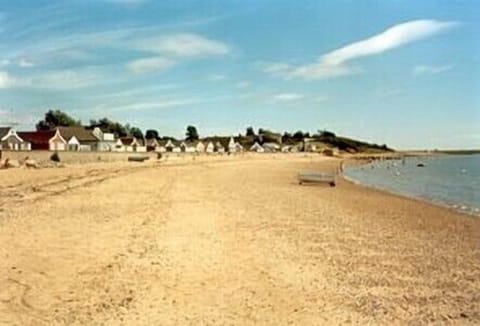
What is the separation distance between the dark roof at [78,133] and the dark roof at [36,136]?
11.7 ft

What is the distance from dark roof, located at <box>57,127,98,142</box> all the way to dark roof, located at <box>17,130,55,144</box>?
3.57m

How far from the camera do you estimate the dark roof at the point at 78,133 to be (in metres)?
95.6

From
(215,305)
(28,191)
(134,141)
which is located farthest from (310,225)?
(134,141)

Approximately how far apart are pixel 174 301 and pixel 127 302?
0.65m

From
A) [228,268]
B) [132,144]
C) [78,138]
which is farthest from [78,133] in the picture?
[228,268]

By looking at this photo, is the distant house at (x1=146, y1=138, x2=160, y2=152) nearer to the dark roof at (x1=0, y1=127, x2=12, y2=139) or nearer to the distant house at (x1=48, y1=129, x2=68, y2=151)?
the distant house at (x1=48, y1=129, x2=68, y2=151)

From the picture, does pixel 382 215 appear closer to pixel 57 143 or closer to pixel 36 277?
pixel 36 277

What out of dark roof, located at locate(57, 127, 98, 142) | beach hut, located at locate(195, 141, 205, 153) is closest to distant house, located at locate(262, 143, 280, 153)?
beach hut, located at locate(195, 141, 205, 153)

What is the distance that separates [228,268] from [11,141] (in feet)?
260

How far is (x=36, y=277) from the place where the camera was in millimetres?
9195

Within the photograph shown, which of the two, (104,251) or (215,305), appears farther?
(104,251)

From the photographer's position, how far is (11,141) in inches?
3263

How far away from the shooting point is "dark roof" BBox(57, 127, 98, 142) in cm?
9556

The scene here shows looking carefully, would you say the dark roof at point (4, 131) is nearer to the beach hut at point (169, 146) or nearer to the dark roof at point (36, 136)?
the dark roof at point (36, 136)
